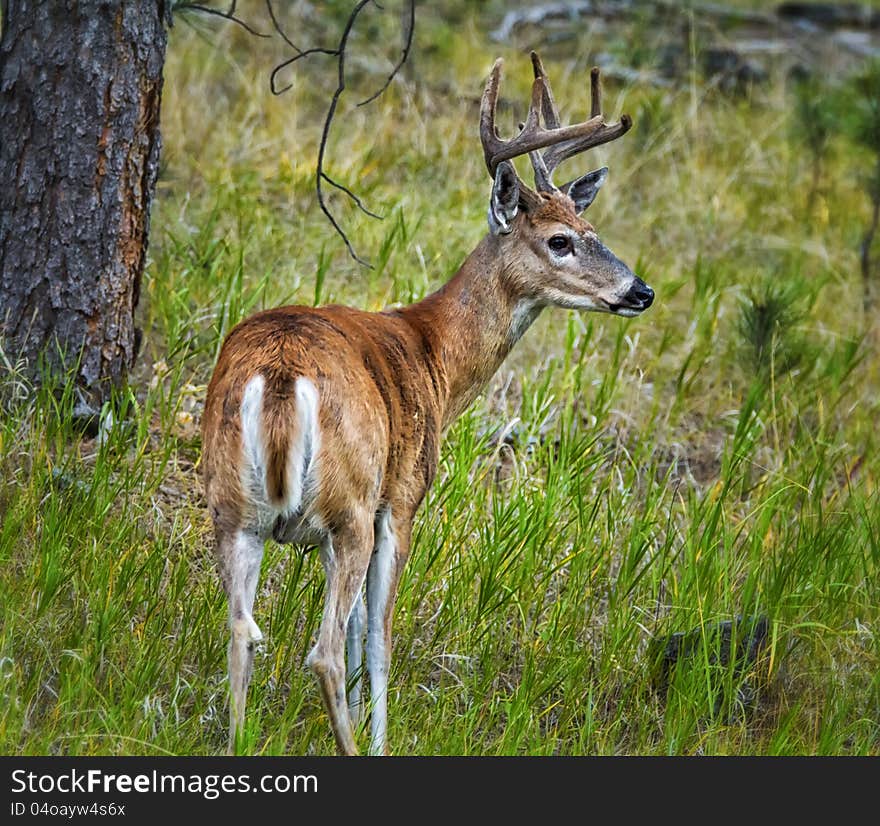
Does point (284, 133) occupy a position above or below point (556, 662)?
above

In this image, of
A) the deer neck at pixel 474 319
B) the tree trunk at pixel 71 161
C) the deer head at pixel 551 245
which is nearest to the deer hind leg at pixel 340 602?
the deer neck at pixel 474 319

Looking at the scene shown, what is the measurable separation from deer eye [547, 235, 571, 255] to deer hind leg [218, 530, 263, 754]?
5.79 ft

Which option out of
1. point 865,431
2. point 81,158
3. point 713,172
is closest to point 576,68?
point 713,172

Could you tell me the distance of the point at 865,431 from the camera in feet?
23.7

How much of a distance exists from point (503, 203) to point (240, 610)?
1.95 meters

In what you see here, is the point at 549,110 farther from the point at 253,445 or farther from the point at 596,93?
the point at 253,445

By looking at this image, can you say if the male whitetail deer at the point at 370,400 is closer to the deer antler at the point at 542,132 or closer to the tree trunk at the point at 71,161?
the deer antler at the point at 542,132

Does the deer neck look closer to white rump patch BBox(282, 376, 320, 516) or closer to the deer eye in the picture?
the deer eye

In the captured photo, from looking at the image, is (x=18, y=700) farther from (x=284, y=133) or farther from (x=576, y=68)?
(x=576, y=68)

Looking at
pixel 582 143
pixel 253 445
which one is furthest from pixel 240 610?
pixel 582 143

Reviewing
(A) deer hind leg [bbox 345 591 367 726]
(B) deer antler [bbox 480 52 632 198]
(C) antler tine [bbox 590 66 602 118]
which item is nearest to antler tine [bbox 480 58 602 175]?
(B) deer antler [bbox 480 52 632 198]

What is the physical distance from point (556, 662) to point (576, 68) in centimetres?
613

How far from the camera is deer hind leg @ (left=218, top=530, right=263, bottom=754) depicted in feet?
13.0

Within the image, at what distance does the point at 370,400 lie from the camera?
434 cm
